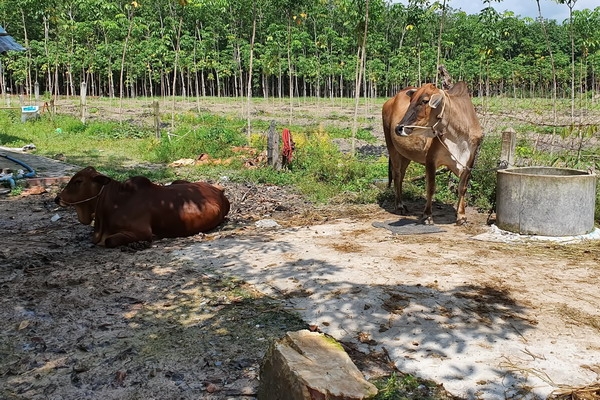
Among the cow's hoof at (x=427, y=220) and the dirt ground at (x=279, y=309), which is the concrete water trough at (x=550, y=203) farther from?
the cow's hoof at (x=427, y=220)

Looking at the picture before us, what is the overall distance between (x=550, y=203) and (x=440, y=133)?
1719mm

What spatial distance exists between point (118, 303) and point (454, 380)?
2940mm

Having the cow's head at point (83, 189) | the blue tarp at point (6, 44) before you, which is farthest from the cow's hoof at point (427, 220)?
the blue tarp at point (6, 44)

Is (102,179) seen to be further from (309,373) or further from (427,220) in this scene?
(309,373)

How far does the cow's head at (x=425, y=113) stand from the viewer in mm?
7383

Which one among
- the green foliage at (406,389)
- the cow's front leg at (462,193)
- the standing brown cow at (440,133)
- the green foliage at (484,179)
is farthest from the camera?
the green foliage at (484,179)

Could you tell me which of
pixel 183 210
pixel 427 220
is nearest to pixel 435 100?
pixel 427 220

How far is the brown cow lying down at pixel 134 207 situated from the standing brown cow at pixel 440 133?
9.54 feet


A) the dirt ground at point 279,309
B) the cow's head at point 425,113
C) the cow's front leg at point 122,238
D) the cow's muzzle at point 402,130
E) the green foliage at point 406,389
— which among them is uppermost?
the cow's head at point 425,113

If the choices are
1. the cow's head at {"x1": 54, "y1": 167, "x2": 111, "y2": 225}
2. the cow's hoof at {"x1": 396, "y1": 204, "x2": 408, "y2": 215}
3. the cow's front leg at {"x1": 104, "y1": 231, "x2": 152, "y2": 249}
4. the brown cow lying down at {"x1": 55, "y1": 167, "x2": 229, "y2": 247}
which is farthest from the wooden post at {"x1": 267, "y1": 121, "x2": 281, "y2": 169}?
the cow's front leg at {"x1": 104, "y1": 231, "x2": 152, "y2": 249}

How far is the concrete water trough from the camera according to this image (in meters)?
6.77

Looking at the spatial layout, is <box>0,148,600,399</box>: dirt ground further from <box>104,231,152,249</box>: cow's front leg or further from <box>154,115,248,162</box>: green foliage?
<box>154,115,248,162</box>: green foliage

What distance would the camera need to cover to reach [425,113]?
747 cm

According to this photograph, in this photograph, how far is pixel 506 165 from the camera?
26.8ft
